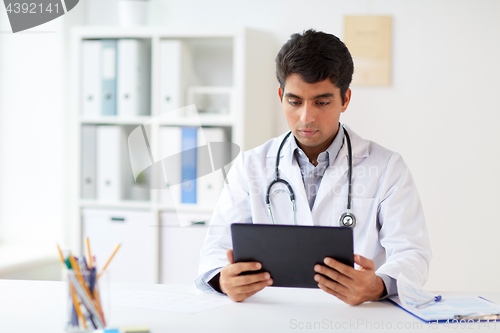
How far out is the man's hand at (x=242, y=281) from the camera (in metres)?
1.11

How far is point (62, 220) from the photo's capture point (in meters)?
2.68

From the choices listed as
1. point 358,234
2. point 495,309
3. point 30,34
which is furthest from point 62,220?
point 495,309

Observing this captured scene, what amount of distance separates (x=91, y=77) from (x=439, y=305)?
1945 mm

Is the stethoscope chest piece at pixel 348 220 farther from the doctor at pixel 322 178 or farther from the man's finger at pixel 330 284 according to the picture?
the man's finger at pixel 330 284

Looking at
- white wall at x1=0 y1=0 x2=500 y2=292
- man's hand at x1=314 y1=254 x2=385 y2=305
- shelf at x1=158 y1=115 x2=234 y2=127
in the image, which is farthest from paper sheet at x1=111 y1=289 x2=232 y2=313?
white wall at x1=0 y1=0 x2=500 y2=292

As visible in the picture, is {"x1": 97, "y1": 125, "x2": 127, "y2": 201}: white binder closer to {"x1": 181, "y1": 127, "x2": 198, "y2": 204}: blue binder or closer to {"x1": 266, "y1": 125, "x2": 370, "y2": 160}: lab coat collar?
{"x1": 181, "y1": 127, "x2": 198, "y2": 204}: blue binder

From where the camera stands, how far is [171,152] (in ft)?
7.83

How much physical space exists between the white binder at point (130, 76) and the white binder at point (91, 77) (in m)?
0.11

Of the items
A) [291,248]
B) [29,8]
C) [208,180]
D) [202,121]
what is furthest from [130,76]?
[291,248]

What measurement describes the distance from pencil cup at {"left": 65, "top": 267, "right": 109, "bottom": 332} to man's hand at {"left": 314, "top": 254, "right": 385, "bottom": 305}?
1.49 ft

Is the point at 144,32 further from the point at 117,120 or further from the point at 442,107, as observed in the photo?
the point at 442,107

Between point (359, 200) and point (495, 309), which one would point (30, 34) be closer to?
point (359, 200)

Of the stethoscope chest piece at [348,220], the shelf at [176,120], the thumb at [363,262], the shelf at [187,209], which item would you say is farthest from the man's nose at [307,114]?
the shelf at [187,209]

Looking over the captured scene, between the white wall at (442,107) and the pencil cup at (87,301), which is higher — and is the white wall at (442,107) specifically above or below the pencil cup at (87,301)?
above
